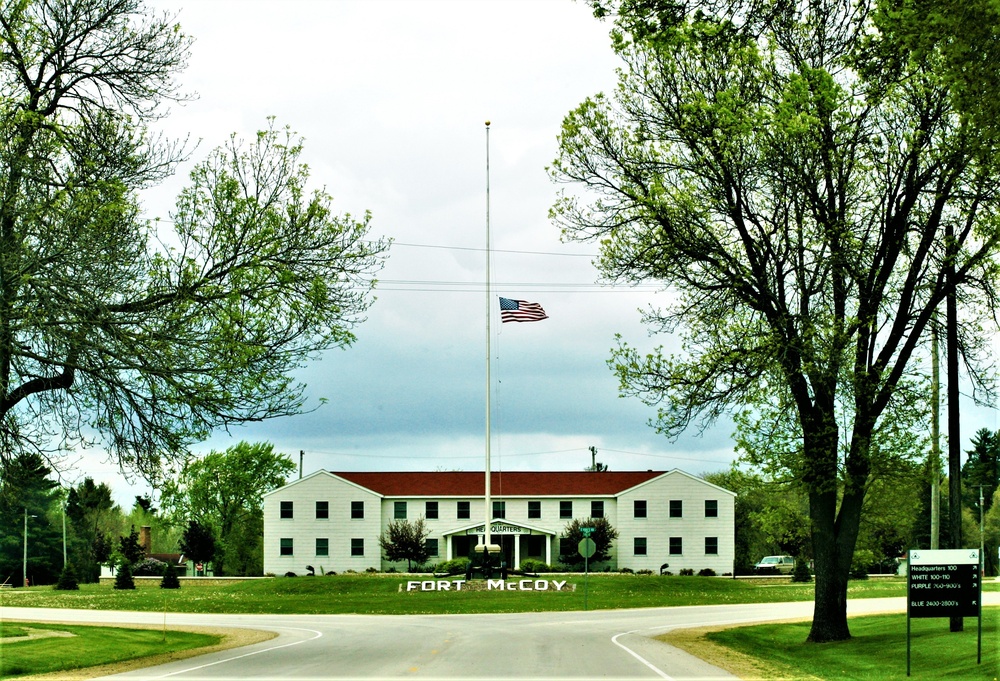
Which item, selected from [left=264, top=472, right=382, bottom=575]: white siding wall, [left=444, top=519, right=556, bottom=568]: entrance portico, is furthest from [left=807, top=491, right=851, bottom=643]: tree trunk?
[left=264, top=472, right=382, bottom=575]: white siding wall

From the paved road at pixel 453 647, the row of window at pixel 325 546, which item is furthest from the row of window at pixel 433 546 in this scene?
the paved road at pixel 453 647

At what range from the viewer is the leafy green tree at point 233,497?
92.9m

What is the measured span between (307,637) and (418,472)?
167 ft

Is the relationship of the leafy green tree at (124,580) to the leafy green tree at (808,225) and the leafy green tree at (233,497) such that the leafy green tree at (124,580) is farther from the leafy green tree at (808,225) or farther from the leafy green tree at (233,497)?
the leafy green tree at (808,225)

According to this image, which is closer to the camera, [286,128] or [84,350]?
[84,350]

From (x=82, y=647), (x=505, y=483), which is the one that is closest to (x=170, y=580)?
(x=505, y=483)

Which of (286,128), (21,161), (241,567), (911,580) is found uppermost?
(286,128)

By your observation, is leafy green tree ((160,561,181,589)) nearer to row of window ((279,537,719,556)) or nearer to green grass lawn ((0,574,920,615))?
green grass lawn ((0,574,920,615))

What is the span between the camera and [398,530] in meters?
69.8

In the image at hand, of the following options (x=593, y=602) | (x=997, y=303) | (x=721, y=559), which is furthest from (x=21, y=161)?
(x=721, y=559)

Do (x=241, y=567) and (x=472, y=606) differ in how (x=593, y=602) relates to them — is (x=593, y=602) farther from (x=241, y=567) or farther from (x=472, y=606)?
(x=241, y=567)

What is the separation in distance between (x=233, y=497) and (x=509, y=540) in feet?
107

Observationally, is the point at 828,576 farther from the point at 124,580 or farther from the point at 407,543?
the point at 124,580

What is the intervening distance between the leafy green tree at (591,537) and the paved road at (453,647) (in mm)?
30025
